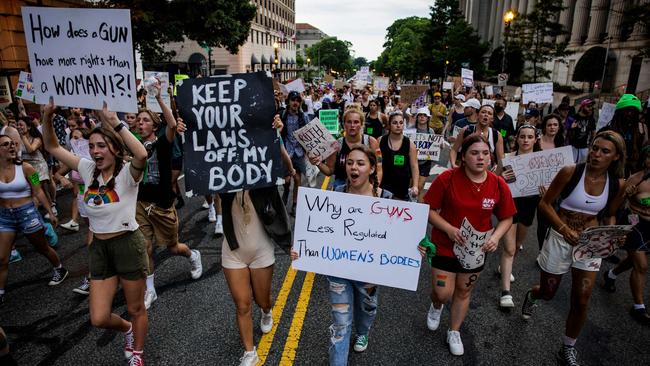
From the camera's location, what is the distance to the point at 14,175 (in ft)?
14.1

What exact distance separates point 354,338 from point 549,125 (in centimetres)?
397

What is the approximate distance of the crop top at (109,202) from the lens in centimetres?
305

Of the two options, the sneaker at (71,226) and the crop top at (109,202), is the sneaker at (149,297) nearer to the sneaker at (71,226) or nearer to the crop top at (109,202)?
the crop top at (109,202)

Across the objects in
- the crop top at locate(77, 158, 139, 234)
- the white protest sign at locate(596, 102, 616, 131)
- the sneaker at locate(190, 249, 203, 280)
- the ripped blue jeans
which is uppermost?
the white protest sign at locate(596, 102, 616, 131)

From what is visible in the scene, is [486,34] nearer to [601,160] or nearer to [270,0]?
[270,0]

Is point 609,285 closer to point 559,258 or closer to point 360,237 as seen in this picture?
point 559,258

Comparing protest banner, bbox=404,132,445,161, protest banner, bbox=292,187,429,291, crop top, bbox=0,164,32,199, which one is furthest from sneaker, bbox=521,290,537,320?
crop top, bbox=0,164,32,199

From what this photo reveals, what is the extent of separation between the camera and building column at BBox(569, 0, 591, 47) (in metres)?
29.9

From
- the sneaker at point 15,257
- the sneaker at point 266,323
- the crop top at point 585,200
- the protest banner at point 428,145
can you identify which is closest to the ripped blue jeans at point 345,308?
the sneaker at point 266,323

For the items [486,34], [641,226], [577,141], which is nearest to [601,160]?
[641,226]

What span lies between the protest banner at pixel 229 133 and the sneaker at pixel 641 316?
4093 mm

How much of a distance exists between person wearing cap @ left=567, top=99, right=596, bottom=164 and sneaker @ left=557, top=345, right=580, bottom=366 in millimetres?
4428

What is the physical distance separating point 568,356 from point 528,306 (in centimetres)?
64

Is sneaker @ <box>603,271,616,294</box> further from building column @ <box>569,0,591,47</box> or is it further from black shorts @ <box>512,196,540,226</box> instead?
building column @ <box>569,0,591,47</box>
